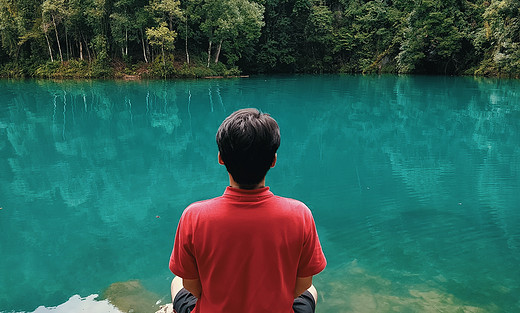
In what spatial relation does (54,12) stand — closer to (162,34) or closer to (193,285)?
(162,34)

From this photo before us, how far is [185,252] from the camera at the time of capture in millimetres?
1348

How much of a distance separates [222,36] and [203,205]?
26611 mm

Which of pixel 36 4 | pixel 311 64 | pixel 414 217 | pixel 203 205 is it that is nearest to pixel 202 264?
pixel 203 205

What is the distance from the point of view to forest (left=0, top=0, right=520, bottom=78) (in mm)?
25031

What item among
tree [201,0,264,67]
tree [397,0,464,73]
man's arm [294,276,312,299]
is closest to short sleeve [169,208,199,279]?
man's arm [294,276,312,299]

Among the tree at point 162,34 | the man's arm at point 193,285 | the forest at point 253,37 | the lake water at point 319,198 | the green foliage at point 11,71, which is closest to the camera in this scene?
the man's arm at point 193,285

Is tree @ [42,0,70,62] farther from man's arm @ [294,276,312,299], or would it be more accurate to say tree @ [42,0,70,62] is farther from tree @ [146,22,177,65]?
man's arm @ [294,276,312,299]

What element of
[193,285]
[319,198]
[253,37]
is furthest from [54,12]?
[193,285]

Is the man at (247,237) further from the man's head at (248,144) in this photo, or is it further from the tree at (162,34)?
the tree at (162,34)

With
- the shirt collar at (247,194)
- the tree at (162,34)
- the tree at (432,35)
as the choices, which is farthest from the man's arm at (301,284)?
the tree at (432,35)

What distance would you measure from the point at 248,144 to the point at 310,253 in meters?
0.43

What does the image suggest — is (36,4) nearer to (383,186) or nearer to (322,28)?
(322,28)

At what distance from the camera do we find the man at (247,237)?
1.29 m

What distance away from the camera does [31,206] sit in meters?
5.70
